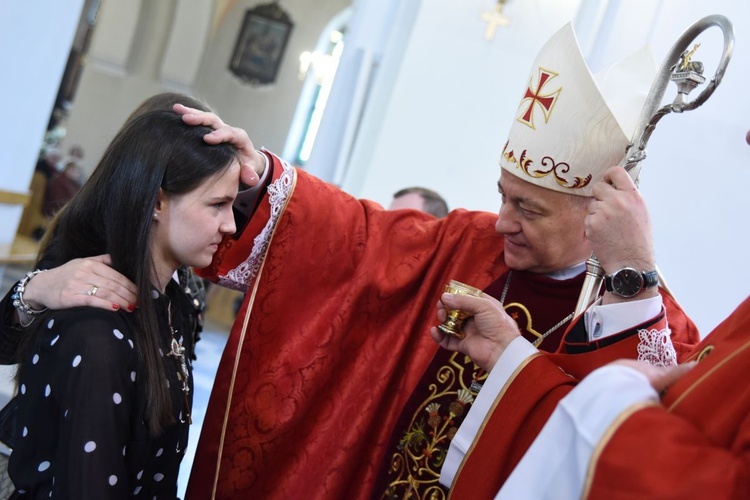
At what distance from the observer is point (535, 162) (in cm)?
240

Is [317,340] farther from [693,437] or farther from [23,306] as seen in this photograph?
[693,437]

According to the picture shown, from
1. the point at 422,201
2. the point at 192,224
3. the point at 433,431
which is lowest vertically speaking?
the point at 433,431

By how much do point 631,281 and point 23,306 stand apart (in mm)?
1473

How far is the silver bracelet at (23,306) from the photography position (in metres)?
1.95

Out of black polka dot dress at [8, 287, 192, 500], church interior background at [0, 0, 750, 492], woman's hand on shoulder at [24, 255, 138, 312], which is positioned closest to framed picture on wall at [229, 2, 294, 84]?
church interior background at [0, 0, 750, 492]

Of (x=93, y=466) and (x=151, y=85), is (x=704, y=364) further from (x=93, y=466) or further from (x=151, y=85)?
(x=151, y=85)

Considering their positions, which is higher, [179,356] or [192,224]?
[192,224]

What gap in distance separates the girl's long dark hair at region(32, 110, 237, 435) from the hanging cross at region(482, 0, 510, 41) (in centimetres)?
427

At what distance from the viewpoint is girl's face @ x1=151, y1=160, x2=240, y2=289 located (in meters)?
1.96

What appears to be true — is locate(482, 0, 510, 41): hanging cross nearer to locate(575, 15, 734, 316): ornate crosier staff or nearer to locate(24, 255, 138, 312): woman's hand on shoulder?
locate(575, 15, 734, 316): ornate crosier staff

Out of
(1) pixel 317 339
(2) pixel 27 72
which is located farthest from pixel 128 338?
(2) pixel 27 72

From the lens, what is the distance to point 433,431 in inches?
91.5

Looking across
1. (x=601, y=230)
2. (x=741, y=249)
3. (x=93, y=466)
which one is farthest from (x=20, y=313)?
(x=741, y=249)

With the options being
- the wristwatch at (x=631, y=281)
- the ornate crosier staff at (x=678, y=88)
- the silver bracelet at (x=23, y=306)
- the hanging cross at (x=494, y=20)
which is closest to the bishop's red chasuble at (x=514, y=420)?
the wristwatch at (x=631, y=281)
